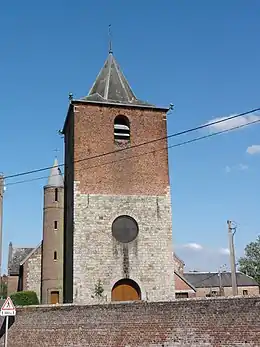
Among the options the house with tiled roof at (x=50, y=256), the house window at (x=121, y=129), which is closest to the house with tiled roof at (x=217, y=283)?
the house with tiled roof at (x=50, y=256)

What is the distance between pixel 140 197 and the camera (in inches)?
832

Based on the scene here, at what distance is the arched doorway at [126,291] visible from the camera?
1986 cm

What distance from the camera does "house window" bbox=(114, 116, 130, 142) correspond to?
2189 cm

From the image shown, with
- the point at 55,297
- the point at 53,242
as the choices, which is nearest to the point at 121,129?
the point at 53,242

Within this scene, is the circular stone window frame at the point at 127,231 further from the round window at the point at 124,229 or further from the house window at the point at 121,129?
the house window at the point at 121,129

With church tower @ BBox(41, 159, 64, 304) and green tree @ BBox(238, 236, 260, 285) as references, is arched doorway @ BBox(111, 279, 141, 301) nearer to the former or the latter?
church tower @ BBox(41, 159, 64, 304)

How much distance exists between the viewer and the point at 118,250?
20156 millimetres

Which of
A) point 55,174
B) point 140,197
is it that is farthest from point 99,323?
point 55,174

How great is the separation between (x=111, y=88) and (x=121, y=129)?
2.67m

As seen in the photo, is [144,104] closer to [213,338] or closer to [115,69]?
[115,69]

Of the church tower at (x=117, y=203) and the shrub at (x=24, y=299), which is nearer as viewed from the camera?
the church tower at (x=117, y=203)

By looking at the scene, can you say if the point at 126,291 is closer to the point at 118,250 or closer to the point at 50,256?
the point at 118,250

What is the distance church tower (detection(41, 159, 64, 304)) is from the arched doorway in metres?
10.9

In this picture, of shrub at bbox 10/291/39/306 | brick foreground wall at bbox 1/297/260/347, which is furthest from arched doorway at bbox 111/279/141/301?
shrub at bbox 10/291/39/306
